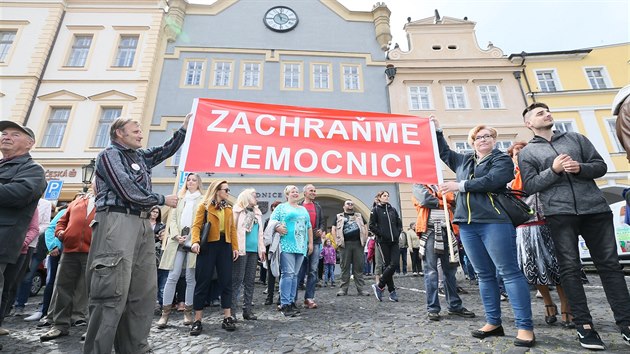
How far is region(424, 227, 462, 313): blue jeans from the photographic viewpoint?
3875mm

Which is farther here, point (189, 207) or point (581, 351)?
point (189, 207)

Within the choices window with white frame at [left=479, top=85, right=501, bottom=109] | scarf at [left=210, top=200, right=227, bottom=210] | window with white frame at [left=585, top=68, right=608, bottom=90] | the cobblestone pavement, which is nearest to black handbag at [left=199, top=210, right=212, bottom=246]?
scarf at [left=210, top=200, right=227, bottom=210]

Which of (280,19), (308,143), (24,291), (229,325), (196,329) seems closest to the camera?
(196,329)

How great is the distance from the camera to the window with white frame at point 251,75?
15945 mm

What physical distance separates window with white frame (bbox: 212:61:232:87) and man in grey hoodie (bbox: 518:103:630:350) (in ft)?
49.9

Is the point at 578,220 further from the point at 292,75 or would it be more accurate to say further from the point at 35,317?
the point at 292,75

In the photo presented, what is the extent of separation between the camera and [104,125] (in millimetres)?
14734

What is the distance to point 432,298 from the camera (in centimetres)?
386

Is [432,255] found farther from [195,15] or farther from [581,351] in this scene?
[195,15]

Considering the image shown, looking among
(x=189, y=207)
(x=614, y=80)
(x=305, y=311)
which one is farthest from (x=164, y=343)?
(x=614, y=80)

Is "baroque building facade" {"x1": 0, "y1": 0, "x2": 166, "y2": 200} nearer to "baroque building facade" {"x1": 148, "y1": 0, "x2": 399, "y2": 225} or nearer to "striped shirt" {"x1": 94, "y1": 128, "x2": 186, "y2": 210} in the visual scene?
"baroque building facade" {"x1": 148, "y1": 0, "x2": 399, "y2": 225}

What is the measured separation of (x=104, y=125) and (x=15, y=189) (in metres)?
14.2

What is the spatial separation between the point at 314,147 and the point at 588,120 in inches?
737

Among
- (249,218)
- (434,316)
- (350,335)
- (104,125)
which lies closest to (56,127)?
(104,125)
